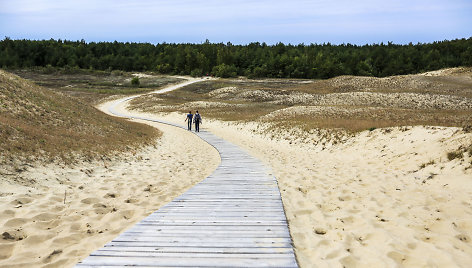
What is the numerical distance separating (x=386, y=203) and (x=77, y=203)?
8022mm

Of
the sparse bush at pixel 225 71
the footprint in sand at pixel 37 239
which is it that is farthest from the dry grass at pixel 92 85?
the footprint in sand at pixel 37 239

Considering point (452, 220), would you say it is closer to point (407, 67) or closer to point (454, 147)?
point (454, 147)

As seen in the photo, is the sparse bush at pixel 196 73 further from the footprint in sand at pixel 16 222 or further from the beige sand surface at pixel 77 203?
the footprint in sand at pixel 16 222

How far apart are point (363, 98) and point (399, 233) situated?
50.4m

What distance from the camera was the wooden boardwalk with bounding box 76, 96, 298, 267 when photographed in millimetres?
4844

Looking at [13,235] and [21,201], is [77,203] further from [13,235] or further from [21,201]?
[13,235]

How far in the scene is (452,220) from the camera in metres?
6.91

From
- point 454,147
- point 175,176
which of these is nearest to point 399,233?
point 175,176

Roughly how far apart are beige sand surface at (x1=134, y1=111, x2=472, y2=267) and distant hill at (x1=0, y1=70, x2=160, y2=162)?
29.2ft

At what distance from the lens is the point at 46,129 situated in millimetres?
17031

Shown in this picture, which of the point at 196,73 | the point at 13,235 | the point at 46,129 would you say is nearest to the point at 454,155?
the point at 13,235

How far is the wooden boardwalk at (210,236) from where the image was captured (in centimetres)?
484

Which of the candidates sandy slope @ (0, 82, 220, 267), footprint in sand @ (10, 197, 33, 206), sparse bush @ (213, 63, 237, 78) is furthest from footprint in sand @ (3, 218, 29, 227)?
sparse bush @ (213, 63, 237, 78)

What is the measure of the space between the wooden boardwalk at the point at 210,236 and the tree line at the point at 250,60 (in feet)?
372
